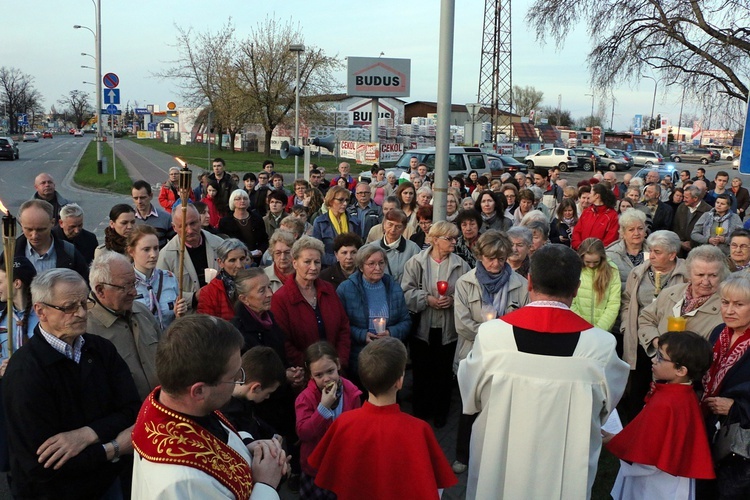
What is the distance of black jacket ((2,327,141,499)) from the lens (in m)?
2.71

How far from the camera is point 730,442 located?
3.25 metres

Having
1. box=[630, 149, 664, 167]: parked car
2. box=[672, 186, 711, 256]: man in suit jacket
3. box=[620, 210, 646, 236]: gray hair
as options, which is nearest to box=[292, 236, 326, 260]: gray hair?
box=[620, 210, 646, 236]: gray hair

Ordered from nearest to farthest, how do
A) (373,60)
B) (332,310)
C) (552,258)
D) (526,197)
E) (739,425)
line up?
1. (552,258)
2. (739,425)
3. (332,310)
4. (526,197)
5. (373,60)

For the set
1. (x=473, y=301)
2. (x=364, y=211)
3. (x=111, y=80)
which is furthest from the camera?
(x=111, y=80)

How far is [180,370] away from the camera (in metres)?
1.96

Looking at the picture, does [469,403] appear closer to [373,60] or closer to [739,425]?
[739,425]

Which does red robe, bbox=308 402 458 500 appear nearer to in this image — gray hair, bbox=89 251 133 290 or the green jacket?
gray hair, bbox=89 251 133 290

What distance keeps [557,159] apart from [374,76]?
1848 centimetres

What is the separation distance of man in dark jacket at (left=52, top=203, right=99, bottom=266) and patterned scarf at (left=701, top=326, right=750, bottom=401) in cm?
530

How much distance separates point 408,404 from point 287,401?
86.3 inches

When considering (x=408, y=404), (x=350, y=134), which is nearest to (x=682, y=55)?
(x=408, y=404)

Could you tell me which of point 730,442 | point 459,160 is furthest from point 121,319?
point 459,160

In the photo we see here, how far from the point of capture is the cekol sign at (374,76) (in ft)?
102

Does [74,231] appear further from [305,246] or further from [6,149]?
[6,149]
